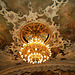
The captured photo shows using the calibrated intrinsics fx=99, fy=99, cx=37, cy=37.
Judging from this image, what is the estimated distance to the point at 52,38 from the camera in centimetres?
664

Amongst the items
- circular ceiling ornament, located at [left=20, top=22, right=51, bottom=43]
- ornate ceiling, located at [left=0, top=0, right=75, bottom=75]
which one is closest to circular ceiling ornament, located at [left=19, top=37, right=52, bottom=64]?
ornate ceiling, located at [left=0, top=0, right=75, bottom=75]

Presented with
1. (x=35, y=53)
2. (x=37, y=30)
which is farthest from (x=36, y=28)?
(x=35, y=53)

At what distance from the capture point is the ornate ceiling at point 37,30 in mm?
5477

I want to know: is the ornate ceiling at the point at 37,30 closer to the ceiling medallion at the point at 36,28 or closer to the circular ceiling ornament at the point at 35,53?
the ceiling medallion at the point at 36,28

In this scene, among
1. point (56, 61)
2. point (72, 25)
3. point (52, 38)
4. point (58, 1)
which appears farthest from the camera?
point (56, 61)

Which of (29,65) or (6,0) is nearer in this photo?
(6,0)

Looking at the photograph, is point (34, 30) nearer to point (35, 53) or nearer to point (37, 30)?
point (37, 30)

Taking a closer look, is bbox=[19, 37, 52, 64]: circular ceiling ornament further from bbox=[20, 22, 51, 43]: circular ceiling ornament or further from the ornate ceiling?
bbox=[20, 22, 51, 43]: circular ceiling ornament

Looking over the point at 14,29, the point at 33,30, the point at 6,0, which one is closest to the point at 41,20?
the point at 33,30

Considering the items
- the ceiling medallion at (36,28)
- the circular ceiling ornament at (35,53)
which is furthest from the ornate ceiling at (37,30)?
the circular ceiling ornament at (35,53)

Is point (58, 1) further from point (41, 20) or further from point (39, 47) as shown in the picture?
point (39, 47)

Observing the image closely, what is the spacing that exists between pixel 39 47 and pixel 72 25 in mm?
2914

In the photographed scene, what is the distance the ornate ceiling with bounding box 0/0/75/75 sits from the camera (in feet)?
18.0

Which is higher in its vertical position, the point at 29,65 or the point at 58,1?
the point at 58,1
